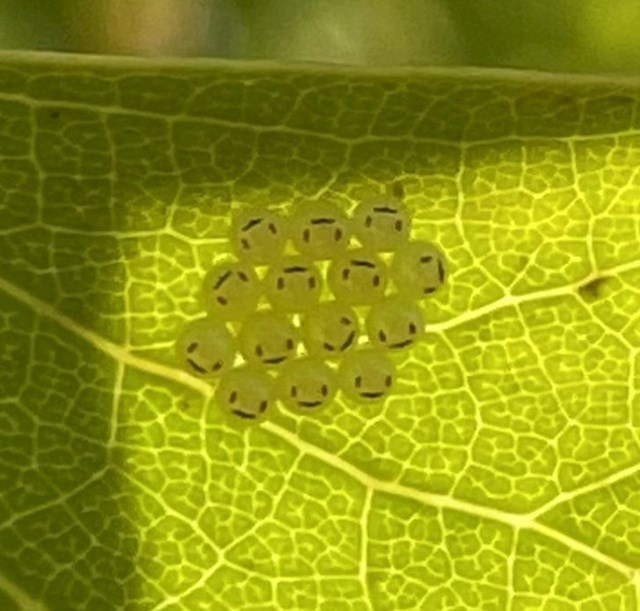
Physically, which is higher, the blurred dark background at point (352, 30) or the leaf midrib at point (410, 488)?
the blurred dark background at point (352, 30)

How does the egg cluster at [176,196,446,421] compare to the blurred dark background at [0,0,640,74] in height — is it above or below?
below

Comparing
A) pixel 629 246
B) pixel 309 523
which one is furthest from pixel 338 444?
pixel 629 246

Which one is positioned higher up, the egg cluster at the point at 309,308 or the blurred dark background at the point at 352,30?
the blurred dark background at the point at 352,30

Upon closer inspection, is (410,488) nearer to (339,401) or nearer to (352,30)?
(339,401)

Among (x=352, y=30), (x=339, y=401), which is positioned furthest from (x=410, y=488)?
(x=352, y=30)
